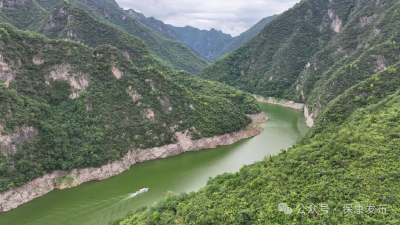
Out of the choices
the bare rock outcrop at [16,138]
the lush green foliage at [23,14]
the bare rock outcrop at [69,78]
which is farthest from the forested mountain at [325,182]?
the lush green foliage at [23,14]

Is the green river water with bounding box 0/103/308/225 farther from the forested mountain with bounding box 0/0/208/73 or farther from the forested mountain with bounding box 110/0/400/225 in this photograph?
the forested mountain with bounding box 0/0/208/73

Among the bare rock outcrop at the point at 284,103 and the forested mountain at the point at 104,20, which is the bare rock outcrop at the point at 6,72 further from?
the bare rock outcrop at the point at 284,103

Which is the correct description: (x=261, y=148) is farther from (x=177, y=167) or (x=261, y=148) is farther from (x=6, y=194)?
(x=6, y=194)

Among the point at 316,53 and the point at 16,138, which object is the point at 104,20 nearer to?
the point at 316,53

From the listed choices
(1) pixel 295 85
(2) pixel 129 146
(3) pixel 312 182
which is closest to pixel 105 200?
(2) pixel 129 146

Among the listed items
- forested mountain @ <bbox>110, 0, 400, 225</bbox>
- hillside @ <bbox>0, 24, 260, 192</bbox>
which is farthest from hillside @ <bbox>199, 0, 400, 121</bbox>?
hillside @ <bbox>0, 24, 260, 192</bbox>

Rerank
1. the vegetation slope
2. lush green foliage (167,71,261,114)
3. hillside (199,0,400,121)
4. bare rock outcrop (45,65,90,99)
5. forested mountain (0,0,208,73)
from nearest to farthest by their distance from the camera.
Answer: the vegetation slope, bare rock outcrop (45,65,90,99), hillside (199,0,400,121), lush green foliage (167,71,261,114), forested mountain (0,0,208,73)

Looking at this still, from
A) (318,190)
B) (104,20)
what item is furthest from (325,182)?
(104,20)

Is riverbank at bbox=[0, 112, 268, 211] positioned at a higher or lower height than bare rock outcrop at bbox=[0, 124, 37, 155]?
lower
